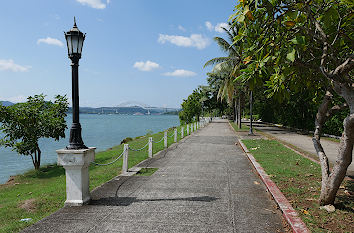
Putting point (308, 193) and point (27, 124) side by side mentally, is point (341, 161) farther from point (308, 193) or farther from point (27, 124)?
point (27, 124)

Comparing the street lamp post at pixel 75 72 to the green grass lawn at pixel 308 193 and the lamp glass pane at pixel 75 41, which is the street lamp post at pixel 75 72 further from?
the green grass lawn at pixel 308 193

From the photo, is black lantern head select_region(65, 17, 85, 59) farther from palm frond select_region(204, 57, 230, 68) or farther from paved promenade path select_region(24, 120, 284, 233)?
palm frond select_region(204, 57, 230, 68)

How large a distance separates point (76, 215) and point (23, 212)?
187 cm

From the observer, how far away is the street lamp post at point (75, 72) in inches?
243

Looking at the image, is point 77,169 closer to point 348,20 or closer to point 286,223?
point 286,223

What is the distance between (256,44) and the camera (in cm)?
570

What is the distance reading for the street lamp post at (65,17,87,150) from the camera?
6.18 metres

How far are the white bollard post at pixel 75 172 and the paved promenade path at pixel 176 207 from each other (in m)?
0.22

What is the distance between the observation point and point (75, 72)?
637cm

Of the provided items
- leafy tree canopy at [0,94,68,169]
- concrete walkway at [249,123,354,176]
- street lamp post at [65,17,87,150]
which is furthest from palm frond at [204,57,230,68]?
street lamp post at [65,17,87,150]

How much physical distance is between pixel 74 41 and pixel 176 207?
4.36 m

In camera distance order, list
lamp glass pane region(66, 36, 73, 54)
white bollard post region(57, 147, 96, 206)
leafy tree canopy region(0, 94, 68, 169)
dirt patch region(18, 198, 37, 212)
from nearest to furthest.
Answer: white bollard post region(57, 147, 96, 206) < lamp glass pane region(66, 36, 73, 54) < dirt patch region(18, 198, 37, 212) < leafy tree canopy region(0, 94, 68, 169)

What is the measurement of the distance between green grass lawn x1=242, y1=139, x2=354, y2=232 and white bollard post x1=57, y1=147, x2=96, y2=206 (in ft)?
14.8

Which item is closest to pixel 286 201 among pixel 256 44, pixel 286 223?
pixel 286 223
